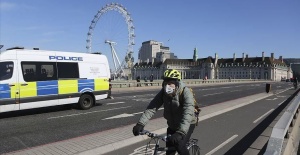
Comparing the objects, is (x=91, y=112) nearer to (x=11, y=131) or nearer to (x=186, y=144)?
(x=11, y=131)

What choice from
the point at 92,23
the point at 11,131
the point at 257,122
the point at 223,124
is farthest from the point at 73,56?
the point at 92,23

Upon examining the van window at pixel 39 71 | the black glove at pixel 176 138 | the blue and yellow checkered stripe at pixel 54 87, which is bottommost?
the black glove at pixel 176 138

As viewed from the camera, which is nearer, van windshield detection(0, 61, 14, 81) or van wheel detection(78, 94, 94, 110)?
van windshield detection(0, 61, 14, 81)

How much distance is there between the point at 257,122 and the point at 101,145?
731 cm

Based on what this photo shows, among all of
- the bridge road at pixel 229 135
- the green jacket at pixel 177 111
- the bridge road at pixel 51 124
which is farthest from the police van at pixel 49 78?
the green jacket at pixel 177 111

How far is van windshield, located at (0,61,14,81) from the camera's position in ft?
40.1

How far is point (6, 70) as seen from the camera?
40.7 feet

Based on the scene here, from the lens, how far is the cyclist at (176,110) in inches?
164

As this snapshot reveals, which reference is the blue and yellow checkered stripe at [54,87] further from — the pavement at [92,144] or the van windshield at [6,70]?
the pavement at [92,144]

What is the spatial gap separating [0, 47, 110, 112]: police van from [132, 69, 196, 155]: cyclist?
9.27m

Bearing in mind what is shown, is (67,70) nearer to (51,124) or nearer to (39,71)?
(39,71)

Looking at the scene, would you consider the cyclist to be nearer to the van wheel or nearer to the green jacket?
the green jacket

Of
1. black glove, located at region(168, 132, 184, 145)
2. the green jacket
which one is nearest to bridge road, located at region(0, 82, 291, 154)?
the green jacket

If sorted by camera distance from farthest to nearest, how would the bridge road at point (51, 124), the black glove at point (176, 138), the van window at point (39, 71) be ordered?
1. the van window at point (39, 71)
2. the bridge road at point (51, 124)
3. the black glove at point (176, 138)
